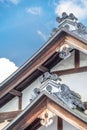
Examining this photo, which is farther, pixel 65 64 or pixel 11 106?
pixel 11 106

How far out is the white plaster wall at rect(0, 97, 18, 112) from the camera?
605 inches

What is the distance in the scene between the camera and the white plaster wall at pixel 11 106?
1536 cm

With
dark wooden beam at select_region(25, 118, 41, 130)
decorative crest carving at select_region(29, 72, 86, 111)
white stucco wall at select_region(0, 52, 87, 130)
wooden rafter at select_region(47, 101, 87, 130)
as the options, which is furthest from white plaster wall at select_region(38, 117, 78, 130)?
white stucco wall at select_region(0, 52, 87, 130)

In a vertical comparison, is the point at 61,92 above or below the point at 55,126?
above

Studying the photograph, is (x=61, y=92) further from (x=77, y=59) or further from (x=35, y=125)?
(x=77, y=59)

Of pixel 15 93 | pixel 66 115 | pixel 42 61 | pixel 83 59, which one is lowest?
pixel 66 115

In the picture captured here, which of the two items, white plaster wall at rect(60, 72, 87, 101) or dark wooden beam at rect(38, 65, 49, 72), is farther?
dark wooden beam at rect(38, 65, 49, 72)

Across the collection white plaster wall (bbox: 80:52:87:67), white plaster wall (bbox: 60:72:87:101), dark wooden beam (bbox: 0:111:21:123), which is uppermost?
white plaster wall (bbox: 80:52:87:67)

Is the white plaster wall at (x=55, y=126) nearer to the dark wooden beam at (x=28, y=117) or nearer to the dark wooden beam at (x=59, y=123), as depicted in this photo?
the dark wooden beam at (x=59, y=123)

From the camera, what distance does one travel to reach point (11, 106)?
1544 cm

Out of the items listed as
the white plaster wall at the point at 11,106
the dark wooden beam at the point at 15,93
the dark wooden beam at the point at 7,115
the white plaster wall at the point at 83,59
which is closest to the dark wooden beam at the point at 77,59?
the white plaster wall at the point at 83,59

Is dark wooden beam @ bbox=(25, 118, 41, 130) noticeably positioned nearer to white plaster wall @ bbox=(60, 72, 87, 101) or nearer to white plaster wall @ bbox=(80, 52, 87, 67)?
white plaster wall @ bbox=(60, 72, 87, 101)

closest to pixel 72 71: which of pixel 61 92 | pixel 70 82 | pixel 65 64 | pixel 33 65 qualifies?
pixel 70 82

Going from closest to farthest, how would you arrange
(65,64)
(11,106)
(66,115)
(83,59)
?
(66,115)
(83,59)
(65,64)
(11,106)
